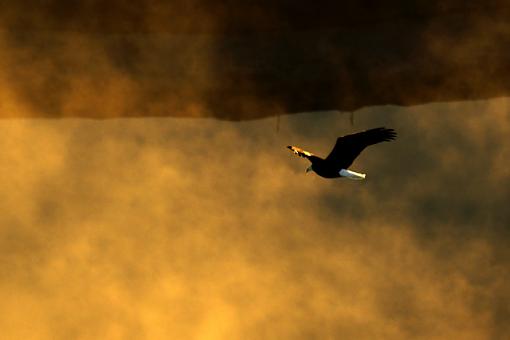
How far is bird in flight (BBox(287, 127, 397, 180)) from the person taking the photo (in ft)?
22.9

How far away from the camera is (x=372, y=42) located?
9.06m

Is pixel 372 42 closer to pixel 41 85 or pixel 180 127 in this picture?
pixel 180 127

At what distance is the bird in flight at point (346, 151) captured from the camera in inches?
275

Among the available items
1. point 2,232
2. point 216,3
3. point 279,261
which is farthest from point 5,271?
point 216,3

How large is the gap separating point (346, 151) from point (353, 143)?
149 mm

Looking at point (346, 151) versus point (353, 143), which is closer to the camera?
point (353, 143)

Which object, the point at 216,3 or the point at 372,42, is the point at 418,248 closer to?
the point at 372,42

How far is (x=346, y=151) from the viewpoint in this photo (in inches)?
286

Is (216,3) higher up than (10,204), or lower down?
higher up

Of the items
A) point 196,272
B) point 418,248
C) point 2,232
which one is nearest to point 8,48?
point 2,232

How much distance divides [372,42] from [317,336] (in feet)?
9.91

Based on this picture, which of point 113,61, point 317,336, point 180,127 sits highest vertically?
point 113,61

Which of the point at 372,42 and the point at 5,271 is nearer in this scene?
the point at 5,271

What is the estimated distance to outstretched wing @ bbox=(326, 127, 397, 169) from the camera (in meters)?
6.94
